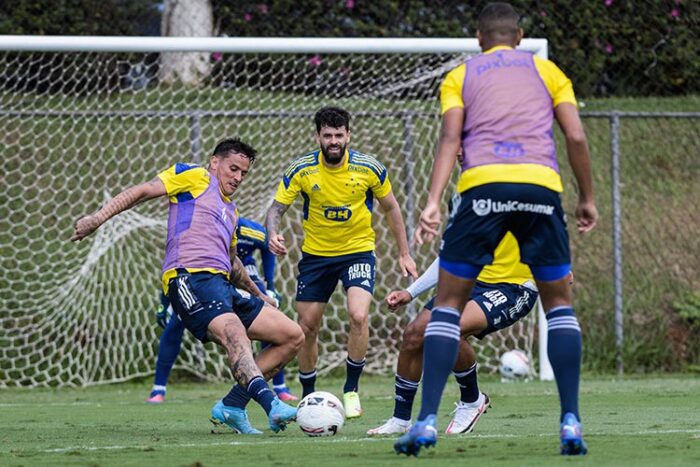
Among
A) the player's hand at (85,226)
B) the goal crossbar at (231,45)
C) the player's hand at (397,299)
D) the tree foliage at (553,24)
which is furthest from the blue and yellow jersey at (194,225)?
the tree foliage at (553,24)

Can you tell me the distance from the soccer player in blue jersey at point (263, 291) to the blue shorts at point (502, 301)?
3435mm

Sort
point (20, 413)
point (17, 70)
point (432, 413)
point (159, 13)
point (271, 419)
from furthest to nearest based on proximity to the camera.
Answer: point (159, 13), point (17, 70), point (20, 413), point (271, 419), point (432, 413)

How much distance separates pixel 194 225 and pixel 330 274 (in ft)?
7.37

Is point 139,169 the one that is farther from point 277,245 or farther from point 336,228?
point 277,245

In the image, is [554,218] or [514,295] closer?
[554,218]

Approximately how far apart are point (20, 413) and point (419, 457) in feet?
15.2

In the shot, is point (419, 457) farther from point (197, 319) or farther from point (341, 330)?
point (341, 330)

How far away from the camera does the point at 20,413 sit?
9.38 metres

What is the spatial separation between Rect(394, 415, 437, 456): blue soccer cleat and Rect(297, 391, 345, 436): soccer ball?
1.63m

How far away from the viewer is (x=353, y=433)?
7.35 meters

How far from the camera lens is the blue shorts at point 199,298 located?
7512 mm

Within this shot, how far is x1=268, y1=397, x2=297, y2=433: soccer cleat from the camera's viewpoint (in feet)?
22.9

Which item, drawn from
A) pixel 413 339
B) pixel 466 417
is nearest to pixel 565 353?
pixel 413 339

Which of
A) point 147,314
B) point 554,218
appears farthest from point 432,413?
point 147,314
